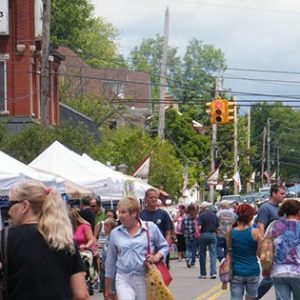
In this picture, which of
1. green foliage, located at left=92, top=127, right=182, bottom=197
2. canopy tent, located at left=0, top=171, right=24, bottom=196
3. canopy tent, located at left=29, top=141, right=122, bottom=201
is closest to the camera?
canopy tent, located at left=0, top=171, right=24, bottom=196

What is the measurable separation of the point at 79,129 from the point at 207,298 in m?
18.7

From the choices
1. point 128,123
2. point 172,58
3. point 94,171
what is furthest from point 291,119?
point 94,171

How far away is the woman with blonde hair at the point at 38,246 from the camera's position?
7.01 meters

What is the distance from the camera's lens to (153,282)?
432 inches

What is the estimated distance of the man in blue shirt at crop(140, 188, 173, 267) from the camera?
48.1ft

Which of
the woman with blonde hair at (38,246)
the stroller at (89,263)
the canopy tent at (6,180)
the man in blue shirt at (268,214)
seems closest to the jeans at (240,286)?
the man in blue shirt at (268,214)

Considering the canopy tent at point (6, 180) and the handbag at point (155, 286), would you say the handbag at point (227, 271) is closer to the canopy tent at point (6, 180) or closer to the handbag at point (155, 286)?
the handbag at point (155, 286)

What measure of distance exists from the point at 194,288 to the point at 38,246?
51.0 feet

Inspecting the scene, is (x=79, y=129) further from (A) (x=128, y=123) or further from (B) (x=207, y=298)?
(A) (x=128, y=123)

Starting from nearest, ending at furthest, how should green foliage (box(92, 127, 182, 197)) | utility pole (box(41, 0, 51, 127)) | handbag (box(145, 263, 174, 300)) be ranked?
handbag (box(145, 263, 174, 300))
utility pole (box(41, 0, 51, 127))
green foliage (box(92, 127, 182, 197))

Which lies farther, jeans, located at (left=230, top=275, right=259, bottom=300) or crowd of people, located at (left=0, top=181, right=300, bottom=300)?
jeans, located at (left=230, top=275, right=259, bottom=300)

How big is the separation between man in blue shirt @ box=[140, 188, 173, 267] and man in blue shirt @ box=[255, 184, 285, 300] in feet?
4.13

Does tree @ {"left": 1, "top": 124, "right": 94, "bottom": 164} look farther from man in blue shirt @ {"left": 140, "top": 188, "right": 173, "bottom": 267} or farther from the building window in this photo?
man in blue shirt @ {"left": 140, "top": 188, "right": 173, "bottom": 267}

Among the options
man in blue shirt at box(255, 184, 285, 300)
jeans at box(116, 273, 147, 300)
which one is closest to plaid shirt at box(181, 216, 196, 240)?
man in blue shirt at box(255, 184, 285, 300)
